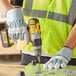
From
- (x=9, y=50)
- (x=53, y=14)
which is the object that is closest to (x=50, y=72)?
(x=53, y=14)

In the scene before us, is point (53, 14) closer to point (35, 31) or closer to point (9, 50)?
point (35, 31)

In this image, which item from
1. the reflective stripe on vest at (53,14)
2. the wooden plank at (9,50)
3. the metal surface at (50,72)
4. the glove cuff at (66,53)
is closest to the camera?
the metal surface at (50,72)

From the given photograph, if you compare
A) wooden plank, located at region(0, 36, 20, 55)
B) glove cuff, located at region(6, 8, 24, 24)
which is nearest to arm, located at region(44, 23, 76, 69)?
glove cuff, located at region(6, 8, 24, 24)

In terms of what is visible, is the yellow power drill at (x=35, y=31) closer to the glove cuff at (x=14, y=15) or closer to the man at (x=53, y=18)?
the glove cuff at (x=14, y=15)

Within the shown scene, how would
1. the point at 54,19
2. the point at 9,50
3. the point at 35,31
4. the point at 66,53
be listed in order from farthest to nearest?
the point at 9,50 → the point at 54,19 → the point at 66,53 → the point at 35,31

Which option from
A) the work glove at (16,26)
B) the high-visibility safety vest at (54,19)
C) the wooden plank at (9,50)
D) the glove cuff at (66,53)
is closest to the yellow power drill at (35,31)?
the work glove at (16,26)

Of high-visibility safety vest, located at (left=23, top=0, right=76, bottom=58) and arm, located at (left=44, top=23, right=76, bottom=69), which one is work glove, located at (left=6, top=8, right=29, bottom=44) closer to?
arm, located at (left=44, top=23, right=76, bottom=69)

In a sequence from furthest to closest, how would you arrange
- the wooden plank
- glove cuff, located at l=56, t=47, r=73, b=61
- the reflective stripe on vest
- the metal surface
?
1. the wooden plank
2. the reflective stripe on vest
3. glove cuff, located at l=56, t=47, r=73, b=61
4. the metal surface

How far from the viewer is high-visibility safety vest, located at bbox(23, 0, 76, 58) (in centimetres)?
124

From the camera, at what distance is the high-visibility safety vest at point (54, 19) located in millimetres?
1238

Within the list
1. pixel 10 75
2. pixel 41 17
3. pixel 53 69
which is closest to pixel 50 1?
pixel 41 17

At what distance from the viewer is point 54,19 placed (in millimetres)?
1282

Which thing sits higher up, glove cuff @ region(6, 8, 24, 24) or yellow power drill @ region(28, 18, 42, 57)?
glove cuff @ region(6, 8, 24, 24)

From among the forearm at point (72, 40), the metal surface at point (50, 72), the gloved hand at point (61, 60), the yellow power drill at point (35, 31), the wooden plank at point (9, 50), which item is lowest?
the wooden plank at point (9, 50)
